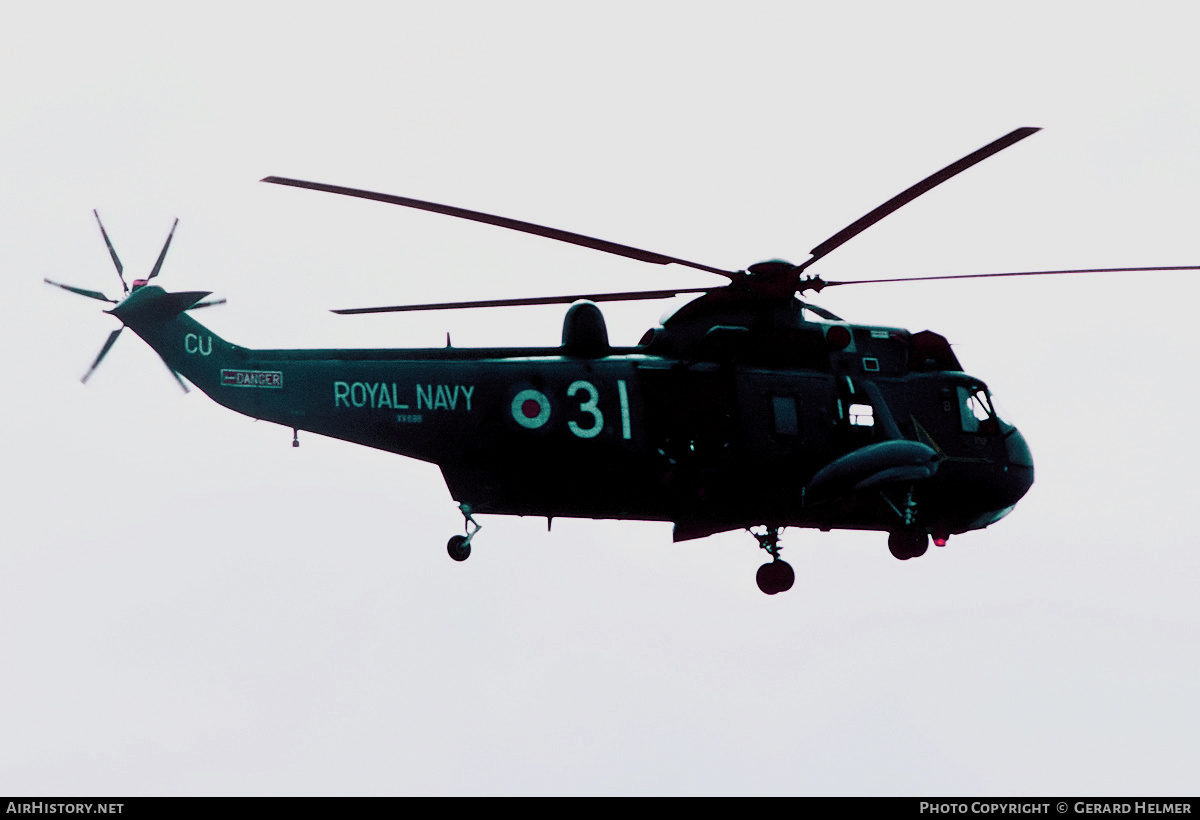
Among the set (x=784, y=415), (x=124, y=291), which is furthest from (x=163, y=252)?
(x=784, y=415)

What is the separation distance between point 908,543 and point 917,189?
658cm

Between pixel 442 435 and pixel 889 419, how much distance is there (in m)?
8.29

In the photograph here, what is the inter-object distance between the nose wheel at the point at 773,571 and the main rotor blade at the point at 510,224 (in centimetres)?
477

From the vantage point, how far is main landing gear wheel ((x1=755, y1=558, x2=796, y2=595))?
2566cm

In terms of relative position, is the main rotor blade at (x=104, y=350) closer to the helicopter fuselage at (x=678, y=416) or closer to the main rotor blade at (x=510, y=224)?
the helicopter fuselage at (x=678, y=416)

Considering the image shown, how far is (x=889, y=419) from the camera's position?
85.2 ft

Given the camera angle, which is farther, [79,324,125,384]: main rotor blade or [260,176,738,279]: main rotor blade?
[79,324,125,384]: main rotor blade

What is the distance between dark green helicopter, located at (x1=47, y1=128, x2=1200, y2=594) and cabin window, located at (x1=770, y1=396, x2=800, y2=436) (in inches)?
1.2

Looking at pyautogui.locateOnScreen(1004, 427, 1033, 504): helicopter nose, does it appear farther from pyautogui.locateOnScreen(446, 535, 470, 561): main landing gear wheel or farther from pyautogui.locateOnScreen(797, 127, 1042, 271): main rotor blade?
pyautogui.locateOnScreen(446, 535, 470, 561): main landing gear wheel

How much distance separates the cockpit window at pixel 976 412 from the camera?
2723 cm

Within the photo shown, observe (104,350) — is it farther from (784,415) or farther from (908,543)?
(908,543)

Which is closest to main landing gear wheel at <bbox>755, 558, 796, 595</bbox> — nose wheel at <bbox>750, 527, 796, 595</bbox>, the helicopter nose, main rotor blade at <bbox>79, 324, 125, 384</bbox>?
nose wheel at <bbox>750, 527, 796, 595</bbox>

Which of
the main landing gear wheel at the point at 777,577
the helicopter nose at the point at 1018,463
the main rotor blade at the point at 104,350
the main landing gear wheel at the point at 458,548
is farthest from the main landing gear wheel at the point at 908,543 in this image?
the main rotor blade at the point at 104,350
